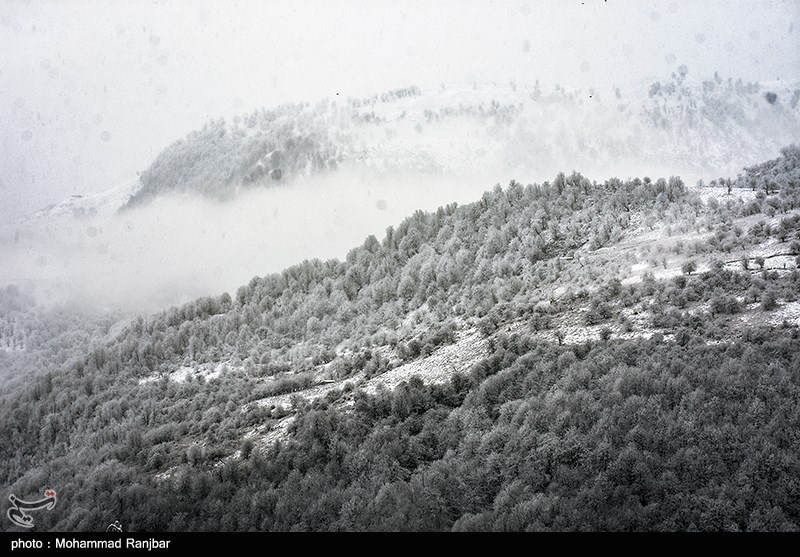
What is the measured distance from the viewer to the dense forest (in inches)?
605

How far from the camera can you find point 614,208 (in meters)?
36.7

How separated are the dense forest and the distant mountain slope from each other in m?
110

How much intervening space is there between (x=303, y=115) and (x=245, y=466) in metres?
160

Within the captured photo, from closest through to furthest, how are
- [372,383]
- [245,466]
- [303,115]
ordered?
[245,466], [372,383], [303,115]

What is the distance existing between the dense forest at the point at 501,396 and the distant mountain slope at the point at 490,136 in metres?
110

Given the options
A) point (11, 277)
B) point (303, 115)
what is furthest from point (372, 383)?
point (11, 277)

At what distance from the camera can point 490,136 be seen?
16162 cm

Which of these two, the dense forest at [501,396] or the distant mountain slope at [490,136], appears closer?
the dense forest at [501,396]

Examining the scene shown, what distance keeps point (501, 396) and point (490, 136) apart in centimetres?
14807

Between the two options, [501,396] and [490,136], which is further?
[490,136]

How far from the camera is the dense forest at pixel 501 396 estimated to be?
1536 cm

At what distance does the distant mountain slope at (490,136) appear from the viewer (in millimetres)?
151875

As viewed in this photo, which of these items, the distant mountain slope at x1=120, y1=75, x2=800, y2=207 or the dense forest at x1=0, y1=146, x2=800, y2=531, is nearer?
the dense forest at x1=0, y1=146, x2=800, y2=531
